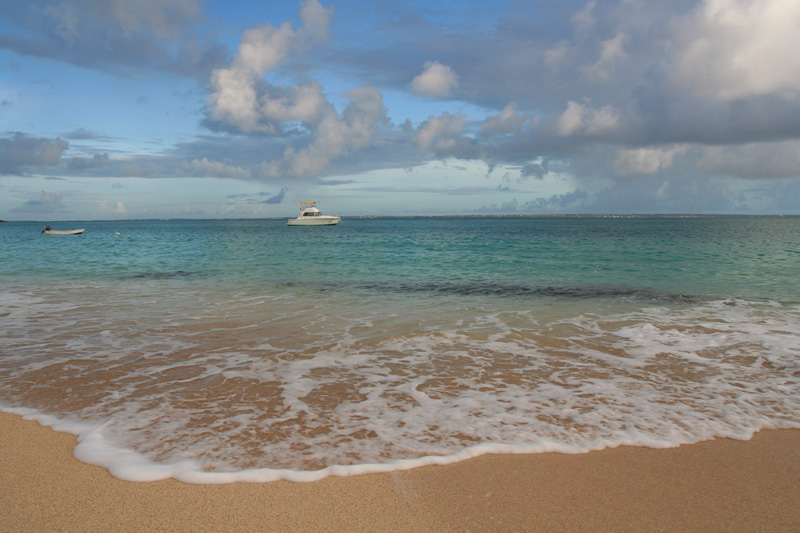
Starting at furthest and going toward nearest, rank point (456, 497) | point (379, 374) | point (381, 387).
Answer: point (379, 374) → point (381, 387) → point (456, 497)

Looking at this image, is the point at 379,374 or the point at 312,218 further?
the point at 312,218

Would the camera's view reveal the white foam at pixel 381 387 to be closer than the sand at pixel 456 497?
No

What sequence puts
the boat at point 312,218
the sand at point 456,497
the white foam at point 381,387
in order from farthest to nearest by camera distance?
the boat at point 312,218 → the white foam at point 381,387 → the sand at point 456,497

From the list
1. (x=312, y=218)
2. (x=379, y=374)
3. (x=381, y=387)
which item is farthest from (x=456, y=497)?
(x=312, y=218)

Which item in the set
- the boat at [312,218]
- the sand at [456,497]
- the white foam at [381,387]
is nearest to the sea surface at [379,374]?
the white foam at [381,387]

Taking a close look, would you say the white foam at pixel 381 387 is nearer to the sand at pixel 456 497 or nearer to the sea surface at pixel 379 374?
the sea surface at pixel 379 374

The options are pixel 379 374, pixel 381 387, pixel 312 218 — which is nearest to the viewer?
pixel 381 387

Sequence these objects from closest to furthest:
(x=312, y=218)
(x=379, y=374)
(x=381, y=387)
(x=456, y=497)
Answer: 1. (x=456, y=497)
2. (x=381, y=387)
3. (x=379, y=374)
4. (x=312, y=218)

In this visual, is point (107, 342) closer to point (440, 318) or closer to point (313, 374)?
point (313, 374)

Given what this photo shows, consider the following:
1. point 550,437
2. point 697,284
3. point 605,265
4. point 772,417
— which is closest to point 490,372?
point 550,437

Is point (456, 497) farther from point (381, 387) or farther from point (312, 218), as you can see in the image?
point (312, 218)

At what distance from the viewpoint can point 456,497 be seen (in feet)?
11.9

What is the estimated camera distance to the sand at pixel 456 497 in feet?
10.8

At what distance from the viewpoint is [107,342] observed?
841 centimetres
